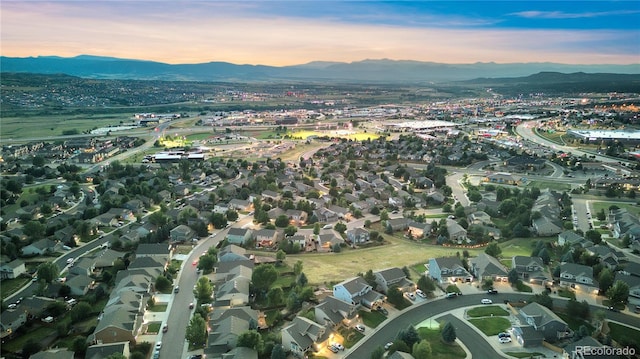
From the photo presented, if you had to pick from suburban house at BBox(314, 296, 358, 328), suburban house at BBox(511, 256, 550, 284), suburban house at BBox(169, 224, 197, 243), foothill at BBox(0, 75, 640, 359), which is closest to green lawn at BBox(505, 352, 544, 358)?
foothill at BBox(0, 75, 640, 359)

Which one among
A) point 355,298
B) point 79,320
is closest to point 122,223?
point 79,320

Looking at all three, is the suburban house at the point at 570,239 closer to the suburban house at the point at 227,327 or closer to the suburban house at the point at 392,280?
the suburban house at the point at 392,280

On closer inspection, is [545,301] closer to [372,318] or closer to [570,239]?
[372,318]

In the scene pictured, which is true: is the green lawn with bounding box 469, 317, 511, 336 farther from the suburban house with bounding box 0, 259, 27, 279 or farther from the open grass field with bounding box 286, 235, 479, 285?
the suburban house with bounding box 0, 259, 27, 279

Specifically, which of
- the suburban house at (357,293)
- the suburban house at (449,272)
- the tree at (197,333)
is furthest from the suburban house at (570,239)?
the tree at (197,333)

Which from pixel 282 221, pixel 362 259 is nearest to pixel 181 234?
pixel 282 221

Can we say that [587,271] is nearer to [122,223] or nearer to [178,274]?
[178,274]
